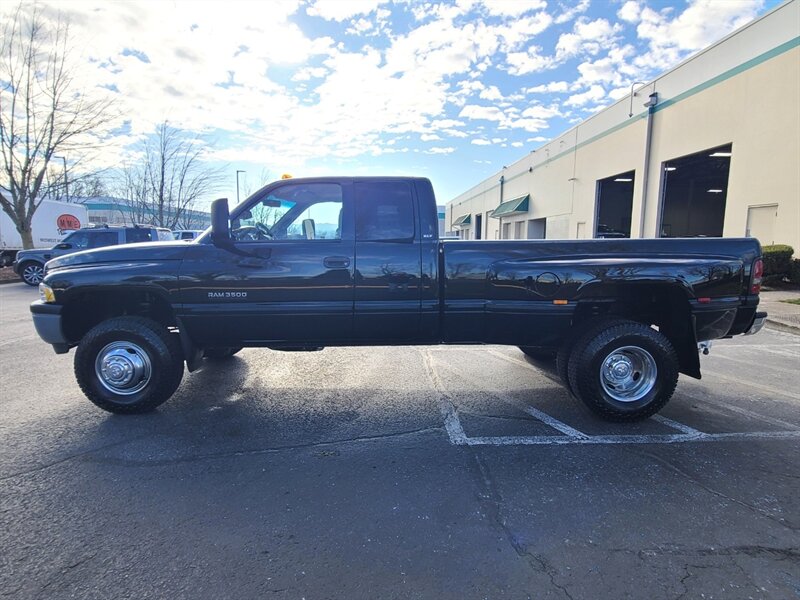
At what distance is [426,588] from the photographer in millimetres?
2156

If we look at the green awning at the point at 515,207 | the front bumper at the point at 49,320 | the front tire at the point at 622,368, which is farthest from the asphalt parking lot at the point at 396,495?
the green awning at the point at 515,207

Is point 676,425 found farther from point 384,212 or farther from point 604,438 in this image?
point 384,212

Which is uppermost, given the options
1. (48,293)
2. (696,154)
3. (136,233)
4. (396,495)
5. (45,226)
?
(696,154)

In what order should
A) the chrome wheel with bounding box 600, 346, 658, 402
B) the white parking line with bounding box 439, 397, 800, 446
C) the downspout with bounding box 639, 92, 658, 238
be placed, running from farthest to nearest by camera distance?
the downspout with bounding box 639, 92, 658, 238 → the chrome wheel with bounding box 600, 346, 658, 402 → the white parking line with bounding box 439, 397, 800, 446

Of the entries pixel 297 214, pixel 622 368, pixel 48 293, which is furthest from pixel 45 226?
pixel 622 368

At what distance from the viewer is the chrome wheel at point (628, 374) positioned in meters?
4.10

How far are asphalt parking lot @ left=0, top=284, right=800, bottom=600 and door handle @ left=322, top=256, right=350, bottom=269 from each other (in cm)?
140

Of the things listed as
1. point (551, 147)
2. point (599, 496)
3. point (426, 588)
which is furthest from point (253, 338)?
point (551, 147)

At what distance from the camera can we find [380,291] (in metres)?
4.14

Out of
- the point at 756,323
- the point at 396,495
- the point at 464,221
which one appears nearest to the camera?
the point at 396,495

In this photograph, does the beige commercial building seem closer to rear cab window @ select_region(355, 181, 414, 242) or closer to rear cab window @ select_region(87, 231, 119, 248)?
rear cab window @ select_region(355, 181, 414, 242)

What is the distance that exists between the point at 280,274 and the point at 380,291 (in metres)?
0.90

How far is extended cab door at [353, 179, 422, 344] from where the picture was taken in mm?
4121

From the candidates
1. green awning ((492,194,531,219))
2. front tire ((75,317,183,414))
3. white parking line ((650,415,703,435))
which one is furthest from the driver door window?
green awning ((492,194,531,219))
